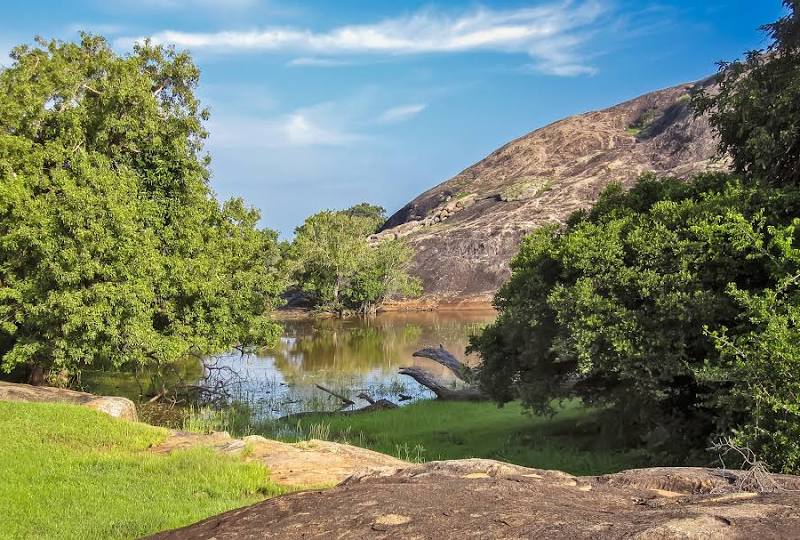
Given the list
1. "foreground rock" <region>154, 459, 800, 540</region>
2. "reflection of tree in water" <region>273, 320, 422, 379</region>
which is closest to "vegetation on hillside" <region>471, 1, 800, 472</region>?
"foreground rock" <region>154, 459, 800, 540</region>

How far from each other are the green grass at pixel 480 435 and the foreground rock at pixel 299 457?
318 cm

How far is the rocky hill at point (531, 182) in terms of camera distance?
7388 cm

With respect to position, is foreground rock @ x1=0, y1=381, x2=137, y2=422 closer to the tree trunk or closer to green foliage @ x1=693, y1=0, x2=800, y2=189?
the tree trunk

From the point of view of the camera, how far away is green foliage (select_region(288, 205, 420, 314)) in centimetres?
6059

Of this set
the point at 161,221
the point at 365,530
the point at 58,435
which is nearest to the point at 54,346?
the point at 161,221

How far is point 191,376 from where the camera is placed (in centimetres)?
3138

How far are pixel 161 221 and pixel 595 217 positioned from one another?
15.3m

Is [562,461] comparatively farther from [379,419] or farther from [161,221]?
[161,221]

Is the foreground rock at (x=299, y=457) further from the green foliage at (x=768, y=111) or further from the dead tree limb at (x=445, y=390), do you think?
the dead tree limb at (x=445, y=390)

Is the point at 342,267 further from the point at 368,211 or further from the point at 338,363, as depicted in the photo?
the point at 368,211

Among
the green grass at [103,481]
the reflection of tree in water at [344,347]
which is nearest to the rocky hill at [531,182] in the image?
the reflection of tree in water at [344,347]

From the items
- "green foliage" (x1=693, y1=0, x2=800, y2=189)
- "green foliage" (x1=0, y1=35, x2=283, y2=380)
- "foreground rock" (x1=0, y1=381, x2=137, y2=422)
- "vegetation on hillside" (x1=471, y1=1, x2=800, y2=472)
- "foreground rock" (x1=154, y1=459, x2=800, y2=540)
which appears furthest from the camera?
"green foliage" (x1=0, y1=35, x2=283, y2=380)

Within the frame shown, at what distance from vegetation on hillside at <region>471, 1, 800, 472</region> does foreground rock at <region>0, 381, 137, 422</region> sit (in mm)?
10062

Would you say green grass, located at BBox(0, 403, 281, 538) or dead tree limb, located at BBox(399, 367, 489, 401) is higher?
green grass, located at BBox(0, 403, 281, 538)
